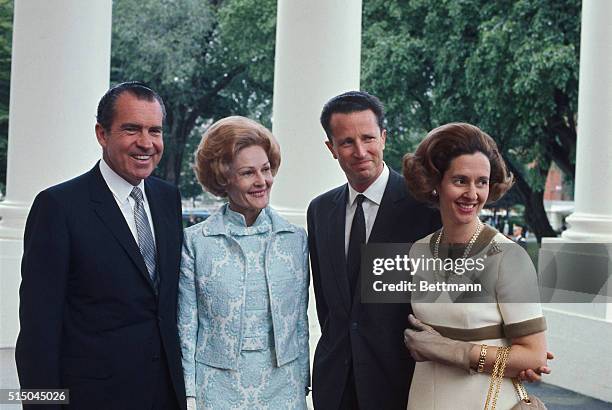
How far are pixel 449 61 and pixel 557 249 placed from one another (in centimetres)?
4874

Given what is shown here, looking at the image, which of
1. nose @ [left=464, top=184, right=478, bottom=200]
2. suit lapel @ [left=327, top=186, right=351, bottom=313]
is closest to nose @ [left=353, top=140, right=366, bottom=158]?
suit lapel @ [left=327, top=186, right=351, bottom=313]

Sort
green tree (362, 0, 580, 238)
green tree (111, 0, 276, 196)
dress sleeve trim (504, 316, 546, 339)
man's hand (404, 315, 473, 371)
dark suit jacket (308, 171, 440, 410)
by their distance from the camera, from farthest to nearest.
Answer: green tree (111, 0, 276, 196), green tree (362, 0, 580, 238), dark suit jacket (308, 171, 440, 410), man's hand (404, 315, 473, 371), dress sleeve trim (504, 316, 546, 339)

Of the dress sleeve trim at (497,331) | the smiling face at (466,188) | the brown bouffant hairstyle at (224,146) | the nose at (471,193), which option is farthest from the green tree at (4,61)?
the dress sleeve trim at (497,331)

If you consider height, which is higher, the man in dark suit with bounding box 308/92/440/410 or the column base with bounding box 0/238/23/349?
the man in dark suit with bounding box 308/92/440/410

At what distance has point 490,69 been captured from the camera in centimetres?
7119

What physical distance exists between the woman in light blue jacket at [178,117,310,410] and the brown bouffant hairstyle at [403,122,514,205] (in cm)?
251

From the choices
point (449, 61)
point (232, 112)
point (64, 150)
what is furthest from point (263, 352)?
point (232, 112)

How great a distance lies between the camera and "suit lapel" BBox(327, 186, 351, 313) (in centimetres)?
1260

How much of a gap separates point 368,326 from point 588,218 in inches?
815

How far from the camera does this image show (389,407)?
487 inches

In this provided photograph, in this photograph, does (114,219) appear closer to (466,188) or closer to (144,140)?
(144,140)

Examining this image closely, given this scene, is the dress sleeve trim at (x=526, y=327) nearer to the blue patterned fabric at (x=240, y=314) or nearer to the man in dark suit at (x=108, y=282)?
the blue patterned fabric at (x=240, y=314)

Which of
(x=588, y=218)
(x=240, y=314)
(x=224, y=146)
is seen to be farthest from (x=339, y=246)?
(x=588, y=218)

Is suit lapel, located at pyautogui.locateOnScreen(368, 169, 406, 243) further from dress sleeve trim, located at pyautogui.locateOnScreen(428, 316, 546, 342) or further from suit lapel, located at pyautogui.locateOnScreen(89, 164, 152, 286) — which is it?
suit lapel, located at pyautogui.locateOnScreen(89, 164, 152, 286)
